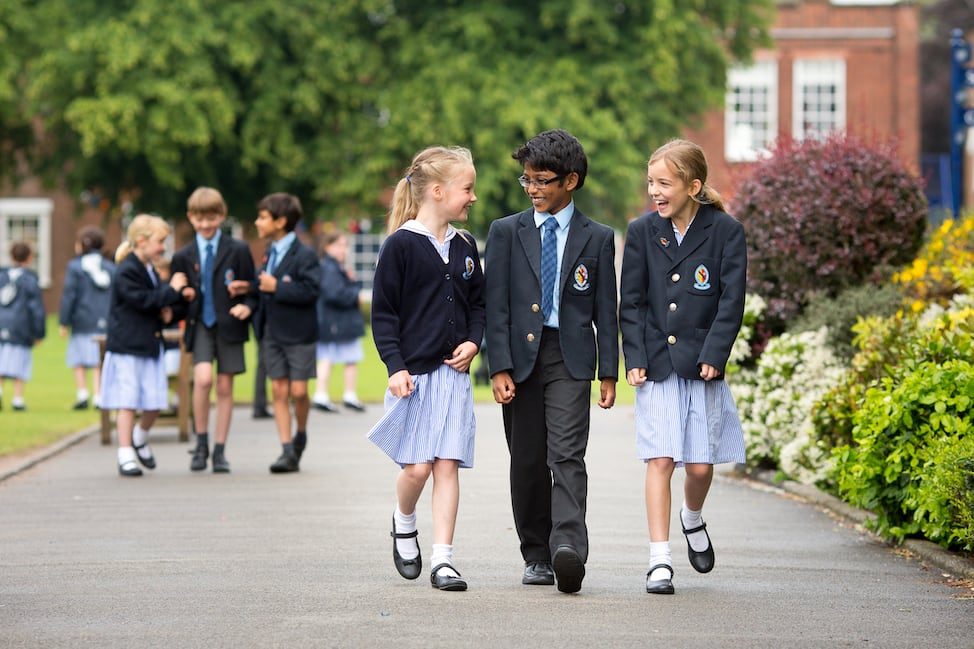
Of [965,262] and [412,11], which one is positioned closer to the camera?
[965,262]

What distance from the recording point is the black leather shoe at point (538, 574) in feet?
24.5

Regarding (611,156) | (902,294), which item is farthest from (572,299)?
(611,156)

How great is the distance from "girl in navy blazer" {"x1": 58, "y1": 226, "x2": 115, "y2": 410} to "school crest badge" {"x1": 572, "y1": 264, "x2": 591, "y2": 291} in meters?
11.8

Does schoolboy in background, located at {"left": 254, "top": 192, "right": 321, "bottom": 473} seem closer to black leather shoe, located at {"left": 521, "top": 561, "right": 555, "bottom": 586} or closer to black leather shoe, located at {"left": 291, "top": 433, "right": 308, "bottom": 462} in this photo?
black leather shoe, located at {"left": 291, "top": 433, "right": 308, "bottom": 462}

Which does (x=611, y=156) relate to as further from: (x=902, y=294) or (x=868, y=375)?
(x=868, y=375)

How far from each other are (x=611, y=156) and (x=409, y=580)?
86.4 ft

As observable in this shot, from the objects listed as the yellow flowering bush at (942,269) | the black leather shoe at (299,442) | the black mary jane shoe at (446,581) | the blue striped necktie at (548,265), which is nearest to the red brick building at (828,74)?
the yellow flowering bush at (942,269)

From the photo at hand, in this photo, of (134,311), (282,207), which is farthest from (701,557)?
(134,311)

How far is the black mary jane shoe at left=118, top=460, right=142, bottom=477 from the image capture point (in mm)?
12317

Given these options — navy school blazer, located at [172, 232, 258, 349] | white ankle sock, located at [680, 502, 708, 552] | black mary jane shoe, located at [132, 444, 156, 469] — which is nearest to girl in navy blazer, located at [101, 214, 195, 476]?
black mary jane shoe, located at [132, 444, 156, 469]

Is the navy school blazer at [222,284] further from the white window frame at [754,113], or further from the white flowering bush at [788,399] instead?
the white window frame at [754,113]

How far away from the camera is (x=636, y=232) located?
7.62 metres

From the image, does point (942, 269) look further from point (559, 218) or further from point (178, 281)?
point (559, 218)

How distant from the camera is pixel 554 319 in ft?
24.2
